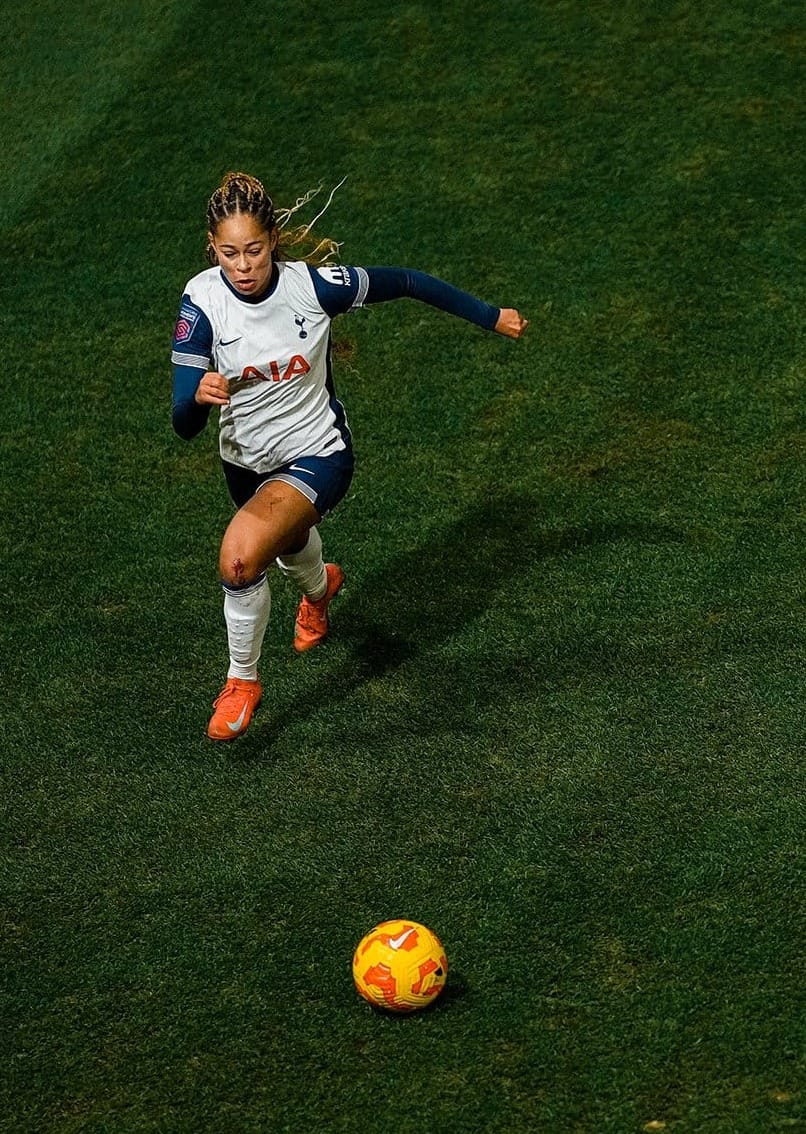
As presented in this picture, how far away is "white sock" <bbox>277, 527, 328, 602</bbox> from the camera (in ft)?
23.2

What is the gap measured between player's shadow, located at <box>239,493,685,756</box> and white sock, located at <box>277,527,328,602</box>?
0.36 metres

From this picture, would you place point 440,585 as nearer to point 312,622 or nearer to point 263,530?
point 312,622

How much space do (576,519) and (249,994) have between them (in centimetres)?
356

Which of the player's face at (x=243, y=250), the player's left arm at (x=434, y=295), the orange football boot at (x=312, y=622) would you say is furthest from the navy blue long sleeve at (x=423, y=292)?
the orange football boot at (x=312, y=622)

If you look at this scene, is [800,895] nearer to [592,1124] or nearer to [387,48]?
[592,1124]

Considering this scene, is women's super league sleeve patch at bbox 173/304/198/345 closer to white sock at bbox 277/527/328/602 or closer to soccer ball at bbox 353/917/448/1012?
white sock at bbox 277/527/328/602

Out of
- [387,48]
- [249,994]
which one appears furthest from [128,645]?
[387,48]

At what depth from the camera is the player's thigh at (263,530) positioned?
6.35 meters

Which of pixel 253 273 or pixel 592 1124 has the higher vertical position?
pixel 253 273

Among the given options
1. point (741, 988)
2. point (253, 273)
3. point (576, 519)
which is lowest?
point (576, 519)

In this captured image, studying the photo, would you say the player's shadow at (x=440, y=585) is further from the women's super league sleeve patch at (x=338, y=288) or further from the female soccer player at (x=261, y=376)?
the women's super league sleeve patch at (x=338, y=288)

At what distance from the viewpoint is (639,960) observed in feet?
17.9

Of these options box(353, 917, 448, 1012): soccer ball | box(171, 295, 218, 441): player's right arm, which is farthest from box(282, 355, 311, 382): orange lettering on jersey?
box(353, 917, 448, 1012): soccer ball

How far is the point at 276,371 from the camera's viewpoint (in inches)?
255
